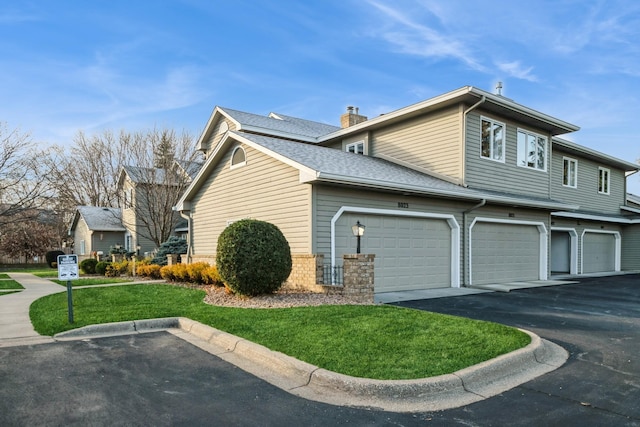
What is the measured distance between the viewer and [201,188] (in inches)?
648

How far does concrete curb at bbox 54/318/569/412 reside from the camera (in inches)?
171

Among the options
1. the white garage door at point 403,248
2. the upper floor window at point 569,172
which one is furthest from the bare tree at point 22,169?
the upper floor window at point 569,172

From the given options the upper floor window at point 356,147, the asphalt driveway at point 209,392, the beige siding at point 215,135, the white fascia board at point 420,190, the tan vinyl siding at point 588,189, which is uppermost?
the beige siding at point 215,135

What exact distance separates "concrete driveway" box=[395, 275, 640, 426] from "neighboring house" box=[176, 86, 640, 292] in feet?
7.42

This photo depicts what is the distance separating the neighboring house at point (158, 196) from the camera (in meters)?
24.0

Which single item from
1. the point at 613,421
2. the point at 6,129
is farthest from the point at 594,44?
the point at 6,129

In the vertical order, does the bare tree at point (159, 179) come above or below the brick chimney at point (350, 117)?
below

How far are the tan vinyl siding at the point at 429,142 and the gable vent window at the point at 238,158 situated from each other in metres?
5.51

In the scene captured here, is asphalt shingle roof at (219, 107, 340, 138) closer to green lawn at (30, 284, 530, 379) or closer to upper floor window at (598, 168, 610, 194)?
green lawn at (30, 284, 530, 379)

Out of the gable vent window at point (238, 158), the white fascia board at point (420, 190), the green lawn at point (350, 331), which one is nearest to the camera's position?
the green lawn at point (350, 331)

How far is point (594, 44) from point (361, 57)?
7.74m

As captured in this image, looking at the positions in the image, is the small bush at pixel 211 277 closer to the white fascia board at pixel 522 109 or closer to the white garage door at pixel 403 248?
the white garage door at pixel 403 248

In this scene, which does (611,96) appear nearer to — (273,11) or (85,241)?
(273,11)

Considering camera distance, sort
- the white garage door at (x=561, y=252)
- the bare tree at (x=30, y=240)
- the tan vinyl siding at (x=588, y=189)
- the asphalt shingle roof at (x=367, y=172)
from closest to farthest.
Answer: the asphalt shingle roof at (x=367, y=172) → the tan vinyl siding at (x=588, y=189) → the white garage door at (x=561, y=252) → the bare tree at (x=30, y=240)
